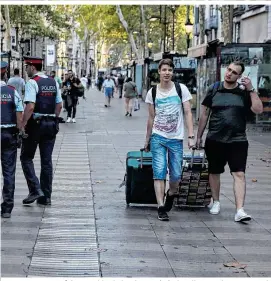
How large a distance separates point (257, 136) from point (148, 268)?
14.6 meters

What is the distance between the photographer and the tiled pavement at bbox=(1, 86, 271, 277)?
5.95m

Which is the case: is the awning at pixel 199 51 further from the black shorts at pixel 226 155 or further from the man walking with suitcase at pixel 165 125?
the man walking with suitcase at pixel 165 125

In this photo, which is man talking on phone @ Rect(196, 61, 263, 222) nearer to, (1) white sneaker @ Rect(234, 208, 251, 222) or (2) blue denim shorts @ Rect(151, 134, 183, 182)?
(1) white sneaker @ Rect(234, 208, 251, 222)

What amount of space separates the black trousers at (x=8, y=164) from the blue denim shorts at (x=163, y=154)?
60.0 inches

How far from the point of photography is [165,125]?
802 centimetres

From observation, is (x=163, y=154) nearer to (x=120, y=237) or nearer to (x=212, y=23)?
(x=120, y=237)

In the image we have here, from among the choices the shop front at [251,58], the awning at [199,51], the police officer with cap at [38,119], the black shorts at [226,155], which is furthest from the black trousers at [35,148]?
the awning at [199,51]

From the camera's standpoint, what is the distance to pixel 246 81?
7996 millimetres

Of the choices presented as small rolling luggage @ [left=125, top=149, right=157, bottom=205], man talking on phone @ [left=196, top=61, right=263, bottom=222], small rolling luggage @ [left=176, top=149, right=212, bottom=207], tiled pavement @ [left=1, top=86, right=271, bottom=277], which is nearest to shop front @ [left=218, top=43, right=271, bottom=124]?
tiled pavement @ [left=1, top=86, right=271, bottom=277]

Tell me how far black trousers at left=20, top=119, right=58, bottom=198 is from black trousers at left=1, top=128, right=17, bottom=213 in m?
0.53

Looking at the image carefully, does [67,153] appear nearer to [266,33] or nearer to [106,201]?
[106,201]

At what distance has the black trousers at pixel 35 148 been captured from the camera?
334 inches

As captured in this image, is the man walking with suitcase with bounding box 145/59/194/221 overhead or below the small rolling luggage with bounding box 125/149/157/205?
overhead

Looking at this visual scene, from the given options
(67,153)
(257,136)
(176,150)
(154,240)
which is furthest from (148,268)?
(257,136)
